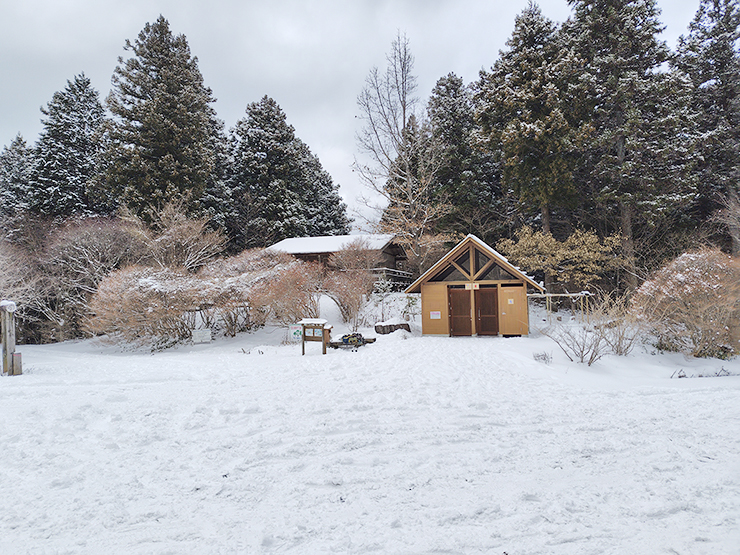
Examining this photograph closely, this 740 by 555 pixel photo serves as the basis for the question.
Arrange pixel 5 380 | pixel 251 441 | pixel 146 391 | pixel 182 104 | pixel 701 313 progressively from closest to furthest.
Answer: pixel 251 441
pixel 146 391
pixel 5 380
pixel 701 313
pixel 182 104

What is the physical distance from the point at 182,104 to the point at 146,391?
21543 mm

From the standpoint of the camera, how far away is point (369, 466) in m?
3.71

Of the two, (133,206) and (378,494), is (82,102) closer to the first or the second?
(133,206)

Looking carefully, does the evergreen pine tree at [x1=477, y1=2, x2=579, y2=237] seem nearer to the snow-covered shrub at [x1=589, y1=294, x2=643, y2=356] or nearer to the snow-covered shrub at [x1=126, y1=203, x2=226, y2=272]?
the snow-covered shrub at [x1=589, y1=294, x2=643, y2=356]

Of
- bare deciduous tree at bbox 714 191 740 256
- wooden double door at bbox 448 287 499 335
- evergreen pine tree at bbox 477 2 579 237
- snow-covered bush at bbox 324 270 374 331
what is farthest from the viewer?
evergreen pine tree at bbox 477 2 579 237

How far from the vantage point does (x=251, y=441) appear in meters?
4.31

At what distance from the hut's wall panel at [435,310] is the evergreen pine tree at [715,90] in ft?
44.1

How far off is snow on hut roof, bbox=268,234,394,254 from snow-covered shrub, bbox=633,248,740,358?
12.8 meters

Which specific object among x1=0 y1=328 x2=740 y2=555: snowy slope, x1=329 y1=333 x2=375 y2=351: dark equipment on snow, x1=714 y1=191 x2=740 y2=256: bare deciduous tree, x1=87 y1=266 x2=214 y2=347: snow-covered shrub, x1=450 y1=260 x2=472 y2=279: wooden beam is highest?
x1=714 y1=191 x2=740 y2=256: bare deciduous tree

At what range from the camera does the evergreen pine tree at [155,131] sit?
20969mm

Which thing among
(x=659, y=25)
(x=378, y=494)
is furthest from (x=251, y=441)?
(x=659, y=25)

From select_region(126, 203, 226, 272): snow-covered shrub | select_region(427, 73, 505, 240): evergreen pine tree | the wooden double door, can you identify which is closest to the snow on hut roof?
select_region(427, 73, 505, 240): evergreen pine tree

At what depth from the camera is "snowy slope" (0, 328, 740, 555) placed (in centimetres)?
261

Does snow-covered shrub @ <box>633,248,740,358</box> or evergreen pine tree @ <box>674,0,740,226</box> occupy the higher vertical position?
evergreen pine tree @ <box>674,0,740,226</box>
